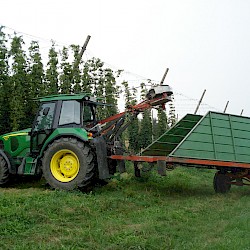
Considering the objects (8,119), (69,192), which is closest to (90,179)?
(69,192)

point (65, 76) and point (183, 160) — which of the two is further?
point (65, 76)

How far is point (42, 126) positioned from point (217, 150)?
4258 millimetres

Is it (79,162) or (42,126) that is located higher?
(42,126)

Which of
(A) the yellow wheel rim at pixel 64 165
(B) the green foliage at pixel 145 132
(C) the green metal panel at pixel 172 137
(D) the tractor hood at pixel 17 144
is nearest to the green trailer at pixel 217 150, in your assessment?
(C) the green metal panel at pixel 172 137

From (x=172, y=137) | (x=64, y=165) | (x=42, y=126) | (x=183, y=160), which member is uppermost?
(x=42, y=126)

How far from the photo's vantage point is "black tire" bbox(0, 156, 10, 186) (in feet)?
29.2

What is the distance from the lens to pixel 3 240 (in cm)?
477

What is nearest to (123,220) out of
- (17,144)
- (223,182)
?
(17,144)

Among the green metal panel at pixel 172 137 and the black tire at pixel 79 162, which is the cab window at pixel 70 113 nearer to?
the black tire at pixel 79 162

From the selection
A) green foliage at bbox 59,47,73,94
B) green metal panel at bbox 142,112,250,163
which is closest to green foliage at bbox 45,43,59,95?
green foliage at bbox 59,47,73,94

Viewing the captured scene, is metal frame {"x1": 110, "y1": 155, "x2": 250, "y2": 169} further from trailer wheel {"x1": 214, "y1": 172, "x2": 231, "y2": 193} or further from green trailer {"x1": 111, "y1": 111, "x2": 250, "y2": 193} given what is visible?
trailer wheel {"x1": 214, "y1": 172, "x2": 231, "y2": 193}

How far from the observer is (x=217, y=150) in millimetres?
8891

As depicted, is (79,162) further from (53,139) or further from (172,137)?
(172,137)

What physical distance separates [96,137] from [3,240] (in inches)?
162
